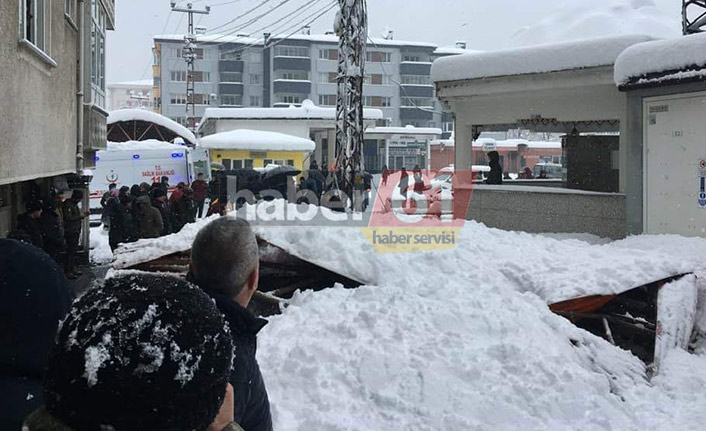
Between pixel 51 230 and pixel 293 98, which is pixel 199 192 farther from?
pixel 293 98

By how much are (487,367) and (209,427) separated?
4679 mm

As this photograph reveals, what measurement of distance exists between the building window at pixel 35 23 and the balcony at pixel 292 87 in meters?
60.7

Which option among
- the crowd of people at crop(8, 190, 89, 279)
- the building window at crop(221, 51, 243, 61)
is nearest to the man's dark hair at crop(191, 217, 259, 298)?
the crowd of people at crop(8, 190, 89, 279)

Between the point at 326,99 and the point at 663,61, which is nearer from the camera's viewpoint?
the point at 663,61

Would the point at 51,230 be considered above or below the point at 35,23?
below

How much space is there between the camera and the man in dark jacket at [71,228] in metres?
12.1

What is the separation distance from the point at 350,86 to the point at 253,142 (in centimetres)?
1709

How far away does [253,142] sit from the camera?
2986cm

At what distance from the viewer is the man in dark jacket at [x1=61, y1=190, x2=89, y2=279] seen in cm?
1214

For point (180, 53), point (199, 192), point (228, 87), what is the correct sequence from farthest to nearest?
point (228, 87) < point (180, 53) < point (199, 192)

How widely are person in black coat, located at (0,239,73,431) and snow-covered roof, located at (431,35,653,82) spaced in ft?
38.8

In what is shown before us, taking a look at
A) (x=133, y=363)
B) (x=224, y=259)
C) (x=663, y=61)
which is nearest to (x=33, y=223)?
(x=224, y=259)

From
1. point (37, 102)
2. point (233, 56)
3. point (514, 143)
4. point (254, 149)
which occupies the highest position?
point (233, 56)

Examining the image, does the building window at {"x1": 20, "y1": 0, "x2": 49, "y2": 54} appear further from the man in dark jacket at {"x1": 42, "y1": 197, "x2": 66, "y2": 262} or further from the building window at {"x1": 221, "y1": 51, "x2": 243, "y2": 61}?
the building window at {"x1": 221, "y1": 51, "x2": 243, "y2": 61}
